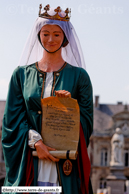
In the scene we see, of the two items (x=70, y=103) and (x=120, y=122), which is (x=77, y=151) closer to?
(x=70, y=103)

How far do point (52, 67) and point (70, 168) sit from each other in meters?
1.18

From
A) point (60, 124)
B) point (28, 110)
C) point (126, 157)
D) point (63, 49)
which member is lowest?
point (126, 157)

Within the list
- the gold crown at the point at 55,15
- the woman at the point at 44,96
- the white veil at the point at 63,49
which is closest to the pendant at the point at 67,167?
the woman at the point at 44,96

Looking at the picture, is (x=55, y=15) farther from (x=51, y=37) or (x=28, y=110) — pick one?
(x=28, y=110)

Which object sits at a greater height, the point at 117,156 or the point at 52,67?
the point at 52,67

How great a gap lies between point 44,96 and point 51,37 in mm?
692

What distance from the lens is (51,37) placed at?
4.93 metres

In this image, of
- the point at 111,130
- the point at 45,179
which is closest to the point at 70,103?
the point at 45,179

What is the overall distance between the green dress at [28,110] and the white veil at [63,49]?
0.47 feet

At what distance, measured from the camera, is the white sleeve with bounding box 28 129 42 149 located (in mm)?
4586

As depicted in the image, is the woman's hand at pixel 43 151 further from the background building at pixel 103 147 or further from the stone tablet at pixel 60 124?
the background building at pixel 103 147

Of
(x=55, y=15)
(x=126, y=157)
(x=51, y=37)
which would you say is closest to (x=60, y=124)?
(x=51, y=37)

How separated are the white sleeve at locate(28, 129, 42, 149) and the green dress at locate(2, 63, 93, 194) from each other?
1.7 inches

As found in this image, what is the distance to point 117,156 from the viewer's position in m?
26.9
